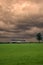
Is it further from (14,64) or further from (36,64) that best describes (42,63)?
(14,64)

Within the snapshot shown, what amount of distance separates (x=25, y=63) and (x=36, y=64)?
0.52 m

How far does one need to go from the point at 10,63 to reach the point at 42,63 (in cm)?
145

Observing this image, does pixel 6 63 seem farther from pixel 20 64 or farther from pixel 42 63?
pixel 42 63

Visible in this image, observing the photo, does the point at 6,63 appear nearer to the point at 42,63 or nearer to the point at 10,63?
the point at 10,63

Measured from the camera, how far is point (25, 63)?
853cm

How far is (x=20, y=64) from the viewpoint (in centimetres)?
828

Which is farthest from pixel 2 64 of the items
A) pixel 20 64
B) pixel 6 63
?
pixel 20 64

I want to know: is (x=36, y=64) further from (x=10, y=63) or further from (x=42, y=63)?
(x=10, y=63)

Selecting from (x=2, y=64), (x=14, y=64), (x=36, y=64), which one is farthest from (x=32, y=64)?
(x=2, y=64)

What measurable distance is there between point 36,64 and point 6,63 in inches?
52.3

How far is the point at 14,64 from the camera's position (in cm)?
823

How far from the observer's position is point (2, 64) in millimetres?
8266

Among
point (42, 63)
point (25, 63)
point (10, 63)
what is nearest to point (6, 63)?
point (10, 63)

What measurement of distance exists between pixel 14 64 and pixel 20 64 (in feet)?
0.87
